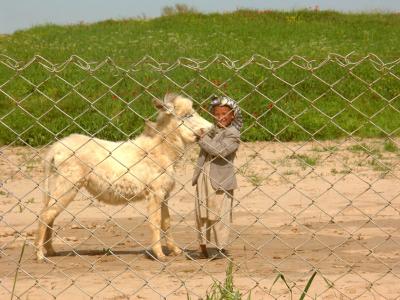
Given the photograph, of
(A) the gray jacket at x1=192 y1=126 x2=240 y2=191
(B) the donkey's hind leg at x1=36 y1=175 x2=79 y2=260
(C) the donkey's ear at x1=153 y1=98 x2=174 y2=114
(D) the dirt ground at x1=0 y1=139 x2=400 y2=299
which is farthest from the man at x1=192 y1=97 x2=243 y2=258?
(B) the donkey's hind leg at x1=36 y1=175 x2=79 y2=260

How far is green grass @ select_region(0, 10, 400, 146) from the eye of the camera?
48.9ft

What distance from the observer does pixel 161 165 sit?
7.69 meters

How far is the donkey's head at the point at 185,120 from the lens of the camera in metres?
7.30

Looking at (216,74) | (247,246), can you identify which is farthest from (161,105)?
(216,74)

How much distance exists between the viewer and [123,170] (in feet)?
25.0

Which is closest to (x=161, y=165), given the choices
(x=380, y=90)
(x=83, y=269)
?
(x=83, y=269)

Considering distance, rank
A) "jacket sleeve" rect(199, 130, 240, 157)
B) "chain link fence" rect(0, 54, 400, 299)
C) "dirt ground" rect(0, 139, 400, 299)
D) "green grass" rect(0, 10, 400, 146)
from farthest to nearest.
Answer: "green grass" rect(0, 10, 400, 146), "jacket sleeve" rect(199, 130, 240, 157), "dirt ground" rect(0, 139, 400, 299), "chain link fence" rect(0, 54, 400, 299)

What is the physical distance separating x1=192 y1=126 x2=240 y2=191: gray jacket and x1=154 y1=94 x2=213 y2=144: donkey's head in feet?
0.41

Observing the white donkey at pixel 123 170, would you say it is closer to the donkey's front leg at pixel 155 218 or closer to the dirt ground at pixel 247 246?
the donkey's front leg at pixel 155 218

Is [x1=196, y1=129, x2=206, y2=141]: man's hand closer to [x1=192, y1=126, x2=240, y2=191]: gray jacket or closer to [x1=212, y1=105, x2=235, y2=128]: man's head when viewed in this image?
[x1=192, y1=126, x2=240, y2=191]: gray jacket

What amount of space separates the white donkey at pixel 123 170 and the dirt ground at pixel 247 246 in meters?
0.20

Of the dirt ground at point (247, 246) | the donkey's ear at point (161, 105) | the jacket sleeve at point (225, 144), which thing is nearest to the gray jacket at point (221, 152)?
the jacket sleeve at point (225, 144)

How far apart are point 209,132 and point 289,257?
1.21m

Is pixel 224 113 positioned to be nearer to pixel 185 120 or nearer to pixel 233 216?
pixel 185 120
